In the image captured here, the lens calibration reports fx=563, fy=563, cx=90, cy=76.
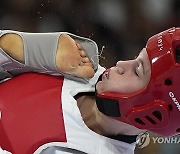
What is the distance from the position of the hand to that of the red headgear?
3.8 inches

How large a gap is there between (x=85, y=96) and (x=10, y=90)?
0.18 m

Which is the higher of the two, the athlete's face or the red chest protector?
the athlete's face

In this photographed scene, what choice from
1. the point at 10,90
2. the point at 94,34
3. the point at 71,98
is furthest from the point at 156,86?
the point at 94,34

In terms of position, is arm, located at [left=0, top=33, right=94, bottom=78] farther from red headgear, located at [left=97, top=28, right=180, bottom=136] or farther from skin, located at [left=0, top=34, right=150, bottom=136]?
red headgear, located at [left=97, top=28, right=180, bottom=136]

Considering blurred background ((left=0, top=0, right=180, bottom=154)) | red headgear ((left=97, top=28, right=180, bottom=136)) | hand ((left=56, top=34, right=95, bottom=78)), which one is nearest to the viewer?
red headgear ((left=97, top=28, right=180, bottom=136))

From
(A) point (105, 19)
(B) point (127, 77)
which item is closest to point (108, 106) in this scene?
(B) point (127, 77)

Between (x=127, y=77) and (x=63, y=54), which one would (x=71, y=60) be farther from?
(x=127, y=77)

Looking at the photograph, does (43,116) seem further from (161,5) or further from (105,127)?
(161,5)

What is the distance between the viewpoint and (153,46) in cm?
122

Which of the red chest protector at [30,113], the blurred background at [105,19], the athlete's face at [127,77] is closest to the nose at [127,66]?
the athlete's face at [127,77]

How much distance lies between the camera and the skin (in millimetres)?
1251

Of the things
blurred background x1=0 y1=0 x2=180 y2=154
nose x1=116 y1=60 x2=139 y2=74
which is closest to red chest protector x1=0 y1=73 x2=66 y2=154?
Answer: nose x1=116 y1=60 x2=139 y2=74

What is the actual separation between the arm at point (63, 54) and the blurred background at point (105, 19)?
550 millimetres

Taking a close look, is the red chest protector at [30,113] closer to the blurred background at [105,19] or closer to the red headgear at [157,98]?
the red headgear at [157,98]
